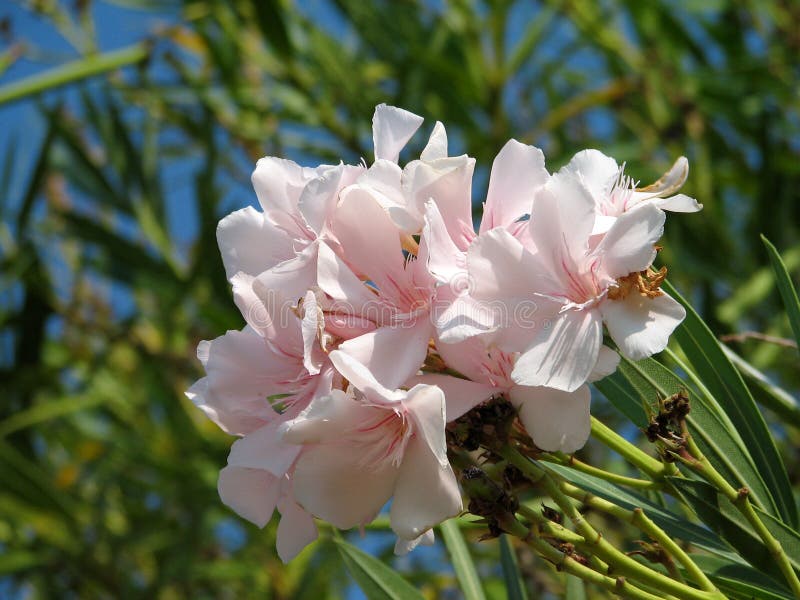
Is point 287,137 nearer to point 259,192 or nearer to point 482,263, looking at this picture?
point 259,192

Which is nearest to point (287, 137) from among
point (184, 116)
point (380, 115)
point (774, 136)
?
point (184, 116)

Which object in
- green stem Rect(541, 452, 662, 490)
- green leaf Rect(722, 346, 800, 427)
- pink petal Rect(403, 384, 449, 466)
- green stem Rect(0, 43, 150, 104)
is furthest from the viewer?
green stem Rect(0, 43, 150, 104)

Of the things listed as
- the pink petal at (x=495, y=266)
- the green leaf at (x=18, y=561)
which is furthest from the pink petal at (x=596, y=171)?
the green leaf at (x=18, y=561)

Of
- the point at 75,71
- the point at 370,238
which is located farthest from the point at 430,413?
the point at 75,71

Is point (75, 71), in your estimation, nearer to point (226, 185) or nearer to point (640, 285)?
point (226, 185)

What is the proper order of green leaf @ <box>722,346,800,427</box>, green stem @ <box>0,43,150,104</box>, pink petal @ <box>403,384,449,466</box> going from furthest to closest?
green stem @ <box>0,43,150,104</box>, green leaf @ <box>722,346,800,427</box>, pink petal @ <box>403,384,449,466</box>

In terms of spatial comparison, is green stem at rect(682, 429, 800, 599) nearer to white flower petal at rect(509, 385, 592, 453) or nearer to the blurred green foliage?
white flower petal at rect(509, 385, 592, 453)

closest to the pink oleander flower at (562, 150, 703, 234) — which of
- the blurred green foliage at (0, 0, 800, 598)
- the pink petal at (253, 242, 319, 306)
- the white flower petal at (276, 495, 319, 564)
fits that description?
the pink petal at (253, 242, 319, 306)

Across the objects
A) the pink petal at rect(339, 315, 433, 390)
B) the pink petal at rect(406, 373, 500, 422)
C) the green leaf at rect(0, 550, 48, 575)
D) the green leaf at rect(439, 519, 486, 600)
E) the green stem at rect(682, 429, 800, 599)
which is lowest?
the green leaf at rect(0, 550, 48, 575)
